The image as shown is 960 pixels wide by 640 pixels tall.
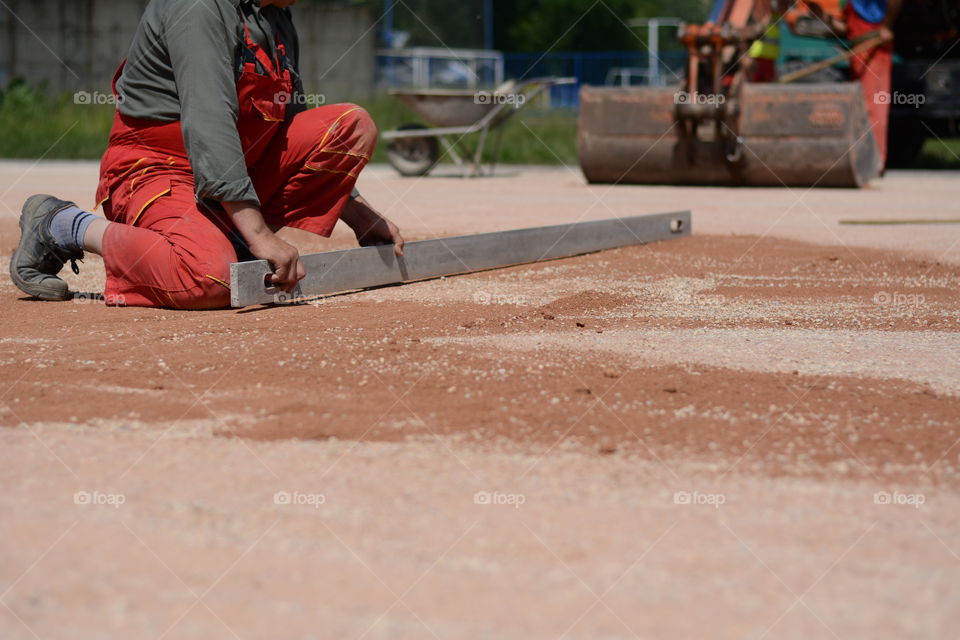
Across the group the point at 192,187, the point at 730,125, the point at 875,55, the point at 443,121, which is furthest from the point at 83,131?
the point at 192,187

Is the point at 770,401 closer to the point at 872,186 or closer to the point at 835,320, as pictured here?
the point at 835,320

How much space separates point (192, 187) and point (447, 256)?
1.10 meters

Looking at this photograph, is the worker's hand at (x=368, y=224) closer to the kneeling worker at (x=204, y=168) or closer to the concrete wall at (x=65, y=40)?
the kneeling worker at (x=204, y=168)

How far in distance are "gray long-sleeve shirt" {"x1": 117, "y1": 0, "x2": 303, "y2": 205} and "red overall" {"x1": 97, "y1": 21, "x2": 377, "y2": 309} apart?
0.24 ft

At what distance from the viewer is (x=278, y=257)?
3.33 meters

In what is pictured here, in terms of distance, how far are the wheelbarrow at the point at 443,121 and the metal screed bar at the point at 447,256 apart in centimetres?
522

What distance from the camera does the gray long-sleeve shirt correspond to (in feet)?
10.7

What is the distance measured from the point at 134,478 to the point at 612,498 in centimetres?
82

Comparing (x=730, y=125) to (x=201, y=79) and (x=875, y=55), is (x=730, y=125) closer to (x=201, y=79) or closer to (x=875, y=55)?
(x=875, y=55)

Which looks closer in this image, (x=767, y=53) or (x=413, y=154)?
(x=767, y=53)

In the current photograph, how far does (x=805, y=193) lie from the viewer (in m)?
8.59

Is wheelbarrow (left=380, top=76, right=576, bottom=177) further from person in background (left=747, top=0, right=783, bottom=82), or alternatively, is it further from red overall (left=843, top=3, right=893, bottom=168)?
red overall (left=843, top=3, right=893, bottom=168)

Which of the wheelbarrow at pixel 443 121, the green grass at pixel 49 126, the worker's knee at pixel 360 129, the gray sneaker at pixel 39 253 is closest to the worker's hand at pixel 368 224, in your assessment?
the worker's knee at pixel 360 129

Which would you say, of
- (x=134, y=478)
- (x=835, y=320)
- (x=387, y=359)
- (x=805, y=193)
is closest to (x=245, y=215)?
(x=387, y=359)
